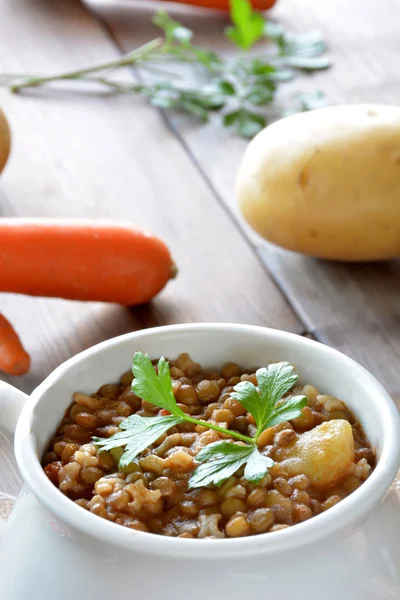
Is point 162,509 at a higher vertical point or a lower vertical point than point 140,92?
higher

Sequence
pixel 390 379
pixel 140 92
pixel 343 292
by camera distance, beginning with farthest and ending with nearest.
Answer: pixel 140 92, pixel 343 292, pixel 390 379

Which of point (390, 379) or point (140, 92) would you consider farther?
point (140, 92)

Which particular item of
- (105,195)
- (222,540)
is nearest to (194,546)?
(222,540)

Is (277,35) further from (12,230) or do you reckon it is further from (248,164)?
(12,230)

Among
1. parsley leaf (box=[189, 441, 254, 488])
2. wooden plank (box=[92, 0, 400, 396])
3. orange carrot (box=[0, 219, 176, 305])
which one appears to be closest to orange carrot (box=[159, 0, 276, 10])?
wooden plank (box=[92, 0, 400, 396])

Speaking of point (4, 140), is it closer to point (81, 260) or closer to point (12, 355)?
point (81, 260)

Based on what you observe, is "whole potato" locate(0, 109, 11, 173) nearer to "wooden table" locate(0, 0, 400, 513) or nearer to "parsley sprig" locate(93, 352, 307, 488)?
"wooden table" locate(0, 0, 400, 513)

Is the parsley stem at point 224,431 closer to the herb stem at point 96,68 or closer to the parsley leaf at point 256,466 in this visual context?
the parsley leaf at point 256,466

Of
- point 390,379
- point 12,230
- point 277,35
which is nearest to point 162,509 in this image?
point 390,379
